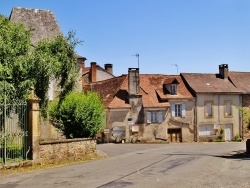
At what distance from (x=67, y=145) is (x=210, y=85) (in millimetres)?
30162

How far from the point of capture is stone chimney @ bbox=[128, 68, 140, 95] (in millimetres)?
41594

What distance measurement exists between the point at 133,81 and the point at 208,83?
1073cm

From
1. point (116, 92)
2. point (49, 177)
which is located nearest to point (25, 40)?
point (49, 177)

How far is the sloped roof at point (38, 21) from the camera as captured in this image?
28.8m

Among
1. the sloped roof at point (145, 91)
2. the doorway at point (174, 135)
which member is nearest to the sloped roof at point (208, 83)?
the sloped roof at point (145, 91)

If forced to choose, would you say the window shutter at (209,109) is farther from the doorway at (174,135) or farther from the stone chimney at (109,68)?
the stone chimney at (109,68)

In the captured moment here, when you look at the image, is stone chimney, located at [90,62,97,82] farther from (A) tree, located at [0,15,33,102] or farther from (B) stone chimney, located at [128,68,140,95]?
(A) tree, located at [0,15,33,102]

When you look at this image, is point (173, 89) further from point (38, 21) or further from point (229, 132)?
point (38, 21)

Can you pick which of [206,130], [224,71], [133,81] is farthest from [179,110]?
[224,71]

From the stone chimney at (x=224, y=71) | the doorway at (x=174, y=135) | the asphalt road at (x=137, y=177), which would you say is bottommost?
the doorway at (x=174, y=135)

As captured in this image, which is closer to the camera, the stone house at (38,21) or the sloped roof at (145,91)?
the stone house at (38,21)

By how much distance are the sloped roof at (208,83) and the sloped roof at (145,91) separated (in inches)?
42.0

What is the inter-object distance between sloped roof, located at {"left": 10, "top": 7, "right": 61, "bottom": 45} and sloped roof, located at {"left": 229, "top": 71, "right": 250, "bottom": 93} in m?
26.7

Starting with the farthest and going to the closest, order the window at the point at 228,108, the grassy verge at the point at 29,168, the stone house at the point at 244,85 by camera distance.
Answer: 1. the stone house at the point at 244,85
2. the window at the point at 228,108
3. the grassy verge at the point at 29,168
